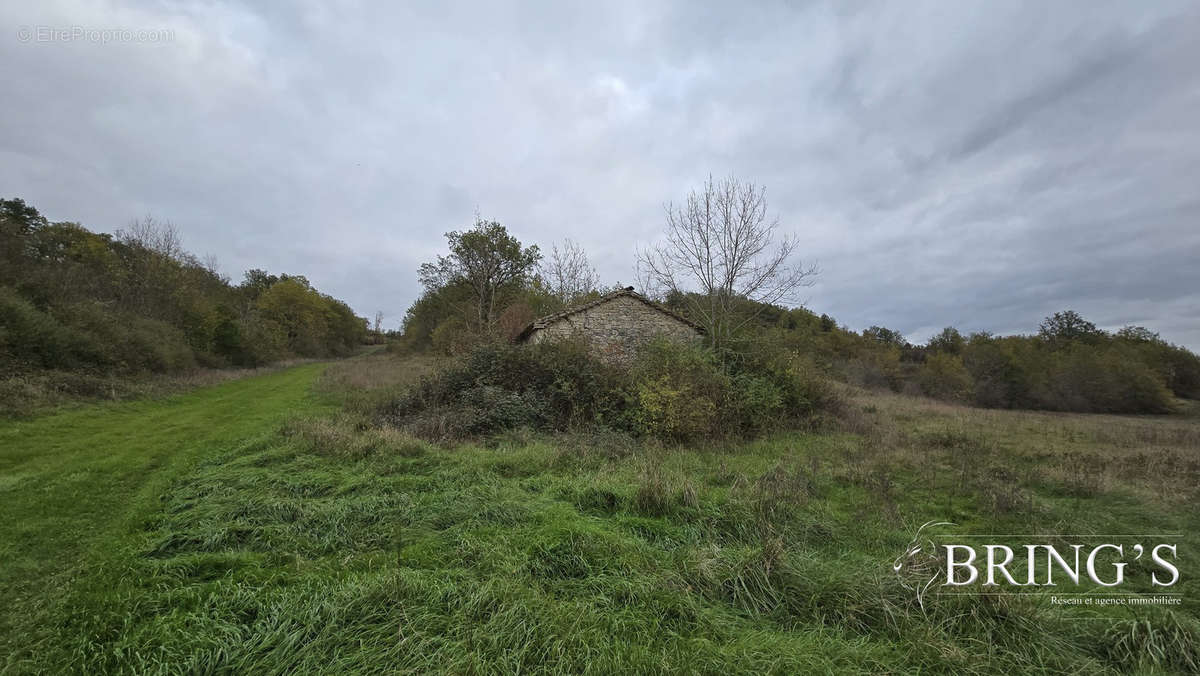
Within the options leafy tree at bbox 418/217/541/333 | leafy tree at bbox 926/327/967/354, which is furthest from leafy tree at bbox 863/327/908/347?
leafy tree at bbox 418/217/541/333

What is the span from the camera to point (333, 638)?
269 centimetres

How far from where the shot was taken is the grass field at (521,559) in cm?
266

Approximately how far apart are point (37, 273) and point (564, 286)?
2336 centimetres

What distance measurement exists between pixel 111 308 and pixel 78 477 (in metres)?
18.9

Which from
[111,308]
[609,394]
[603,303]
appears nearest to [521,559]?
[609,394]

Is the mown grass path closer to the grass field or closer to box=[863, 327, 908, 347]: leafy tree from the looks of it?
the grass field

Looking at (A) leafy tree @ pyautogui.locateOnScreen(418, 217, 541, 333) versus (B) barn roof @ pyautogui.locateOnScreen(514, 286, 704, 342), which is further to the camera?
(A) leafy tree @ pyautogui.locateOnScreen(418, 217, 541, 333)

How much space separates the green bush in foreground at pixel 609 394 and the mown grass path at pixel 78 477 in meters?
3.89

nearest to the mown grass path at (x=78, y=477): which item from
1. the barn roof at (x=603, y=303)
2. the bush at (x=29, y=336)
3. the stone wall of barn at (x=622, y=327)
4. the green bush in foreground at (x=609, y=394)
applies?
the bush at (x=29, y=336)

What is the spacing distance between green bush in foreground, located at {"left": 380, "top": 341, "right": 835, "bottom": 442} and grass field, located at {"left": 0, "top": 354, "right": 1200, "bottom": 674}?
2.29 meters

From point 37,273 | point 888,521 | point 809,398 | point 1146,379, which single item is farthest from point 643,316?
point 1146,379

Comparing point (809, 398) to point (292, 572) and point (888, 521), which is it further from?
point (292, 572)

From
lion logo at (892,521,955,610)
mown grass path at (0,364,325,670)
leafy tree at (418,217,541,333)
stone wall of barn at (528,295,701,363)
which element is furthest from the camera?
leafy tree at (418,217,541,333)

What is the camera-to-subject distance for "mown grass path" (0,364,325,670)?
340 centimetres
